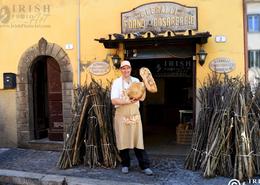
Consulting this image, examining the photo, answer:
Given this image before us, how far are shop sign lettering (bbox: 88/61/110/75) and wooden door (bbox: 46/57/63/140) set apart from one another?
3.40 ft

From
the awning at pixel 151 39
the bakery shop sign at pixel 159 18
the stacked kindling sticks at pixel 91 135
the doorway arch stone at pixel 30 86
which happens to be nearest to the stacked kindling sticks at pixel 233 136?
the awning at pixel 151 39

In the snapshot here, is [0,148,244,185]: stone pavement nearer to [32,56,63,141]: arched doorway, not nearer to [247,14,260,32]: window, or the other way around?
[32,56,63,141]: arched doorway

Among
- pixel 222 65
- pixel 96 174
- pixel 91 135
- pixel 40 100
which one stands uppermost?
pixel 222 65

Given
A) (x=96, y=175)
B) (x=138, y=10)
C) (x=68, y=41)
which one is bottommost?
(x=96, y=175)

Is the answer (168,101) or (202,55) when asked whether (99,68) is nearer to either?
(202,55)

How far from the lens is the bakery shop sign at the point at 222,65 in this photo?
7434mm

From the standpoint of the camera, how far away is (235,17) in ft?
24.3

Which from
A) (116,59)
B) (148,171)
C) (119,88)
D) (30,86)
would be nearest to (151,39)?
(116,59)

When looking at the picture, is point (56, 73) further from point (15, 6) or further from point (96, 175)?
point (96, 175)

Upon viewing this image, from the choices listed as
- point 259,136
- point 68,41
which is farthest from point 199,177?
point 68,41

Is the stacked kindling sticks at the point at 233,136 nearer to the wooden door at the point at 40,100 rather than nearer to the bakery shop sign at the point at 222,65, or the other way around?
the bakery shop sign at the point at 222,65

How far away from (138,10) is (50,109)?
134 inches

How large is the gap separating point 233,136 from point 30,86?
210 inches

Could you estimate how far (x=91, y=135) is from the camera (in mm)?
6738
